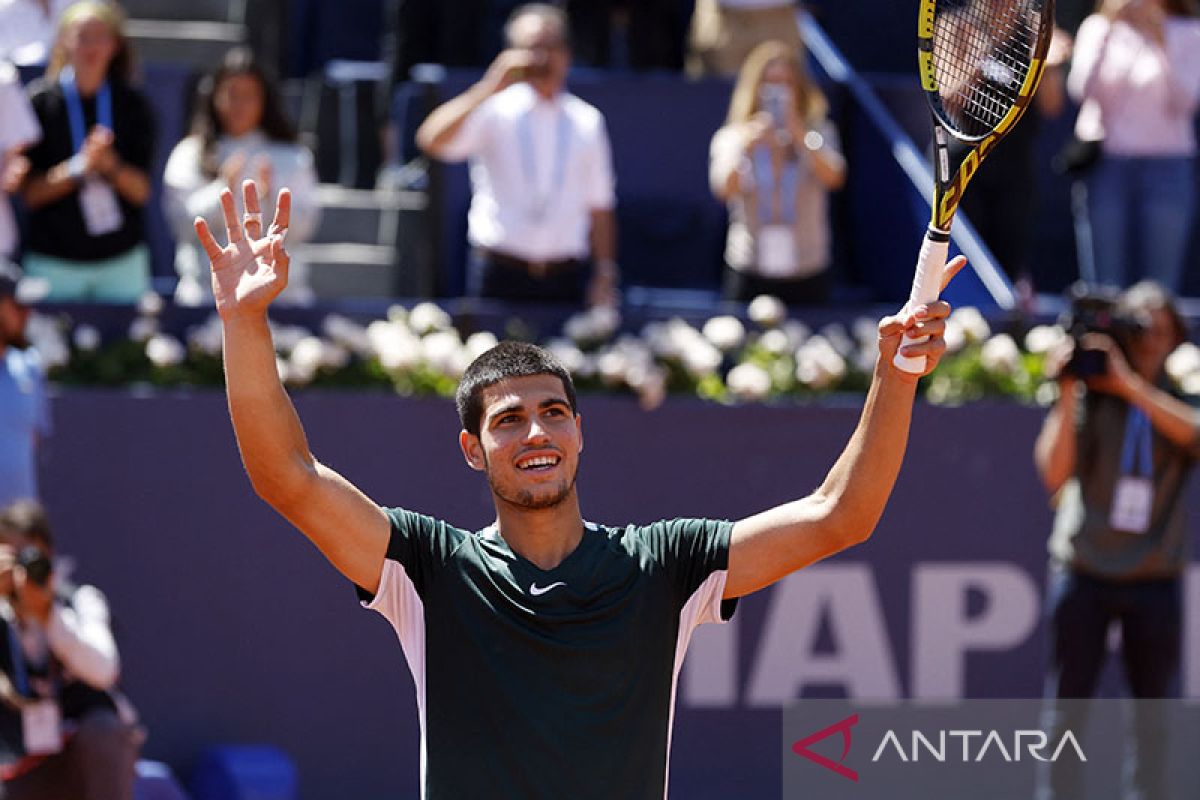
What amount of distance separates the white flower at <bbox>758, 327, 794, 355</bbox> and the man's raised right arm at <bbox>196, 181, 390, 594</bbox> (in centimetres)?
474

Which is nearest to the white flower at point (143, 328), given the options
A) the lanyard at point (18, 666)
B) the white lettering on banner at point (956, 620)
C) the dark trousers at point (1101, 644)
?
the lanyard at point (18, 666)

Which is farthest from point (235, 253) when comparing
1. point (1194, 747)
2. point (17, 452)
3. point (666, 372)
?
point (1194, 747)

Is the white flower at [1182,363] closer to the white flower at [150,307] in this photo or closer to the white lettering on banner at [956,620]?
the white lettering on banner at [956,620]

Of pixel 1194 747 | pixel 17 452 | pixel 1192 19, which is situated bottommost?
pixel 1194 747

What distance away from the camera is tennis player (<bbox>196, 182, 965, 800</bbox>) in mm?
3820

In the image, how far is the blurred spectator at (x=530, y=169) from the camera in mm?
9039

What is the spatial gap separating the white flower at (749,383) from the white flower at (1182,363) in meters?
1.55

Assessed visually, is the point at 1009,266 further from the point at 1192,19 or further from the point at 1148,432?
the point at 1148,432

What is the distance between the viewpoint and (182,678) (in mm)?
7957

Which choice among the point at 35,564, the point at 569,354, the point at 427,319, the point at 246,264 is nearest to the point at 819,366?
the point at 569,354

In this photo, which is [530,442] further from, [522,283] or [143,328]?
[522,283]

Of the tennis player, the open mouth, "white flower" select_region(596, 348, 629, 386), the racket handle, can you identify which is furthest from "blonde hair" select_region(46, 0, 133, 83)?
the racket handle

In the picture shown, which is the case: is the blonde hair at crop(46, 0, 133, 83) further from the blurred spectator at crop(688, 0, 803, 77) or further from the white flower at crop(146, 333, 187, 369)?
the blurred spectator at crop(688, 0, 803, 77)

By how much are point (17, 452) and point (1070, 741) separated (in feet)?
12.2
